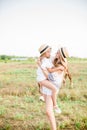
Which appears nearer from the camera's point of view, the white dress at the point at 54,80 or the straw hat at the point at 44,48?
the straw hat at the point at 44,48

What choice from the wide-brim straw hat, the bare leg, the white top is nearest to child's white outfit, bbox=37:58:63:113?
the white top

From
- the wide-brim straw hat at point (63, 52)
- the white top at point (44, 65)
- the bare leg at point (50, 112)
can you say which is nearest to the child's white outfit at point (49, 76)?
the white top at point (44, 65)

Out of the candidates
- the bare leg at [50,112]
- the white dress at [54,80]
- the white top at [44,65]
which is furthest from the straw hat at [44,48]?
the bare leg at [50,112]

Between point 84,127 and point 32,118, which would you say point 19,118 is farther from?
point 84,127

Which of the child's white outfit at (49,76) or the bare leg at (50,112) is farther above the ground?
the child's white outfit at (49,76)

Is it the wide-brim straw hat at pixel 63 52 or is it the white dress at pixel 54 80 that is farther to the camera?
the white dress at pixel 54 80

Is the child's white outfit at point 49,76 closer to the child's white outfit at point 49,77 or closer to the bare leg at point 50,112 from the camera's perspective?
the child's white outfit at point 49,77

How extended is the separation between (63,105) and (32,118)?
4.55ft

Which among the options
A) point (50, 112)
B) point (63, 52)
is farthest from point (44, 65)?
point (50, 112)

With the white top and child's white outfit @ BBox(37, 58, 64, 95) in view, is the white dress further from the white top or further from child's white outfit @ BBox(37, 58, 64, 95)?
the white top

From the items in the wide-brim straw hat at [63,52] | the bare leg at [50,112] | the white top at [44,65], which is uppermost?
the wide-brim straw hat at [63,52]

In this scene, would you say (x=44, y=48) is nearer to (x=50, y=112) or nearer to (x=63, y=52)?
(x=63, y=52)

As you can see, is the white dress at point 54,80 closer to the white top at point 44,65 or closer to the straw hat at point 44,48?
the white top at point 44,65

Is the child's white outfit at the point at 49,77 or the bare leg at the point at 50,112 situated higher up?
the child's white outfit at the point at 49,77
